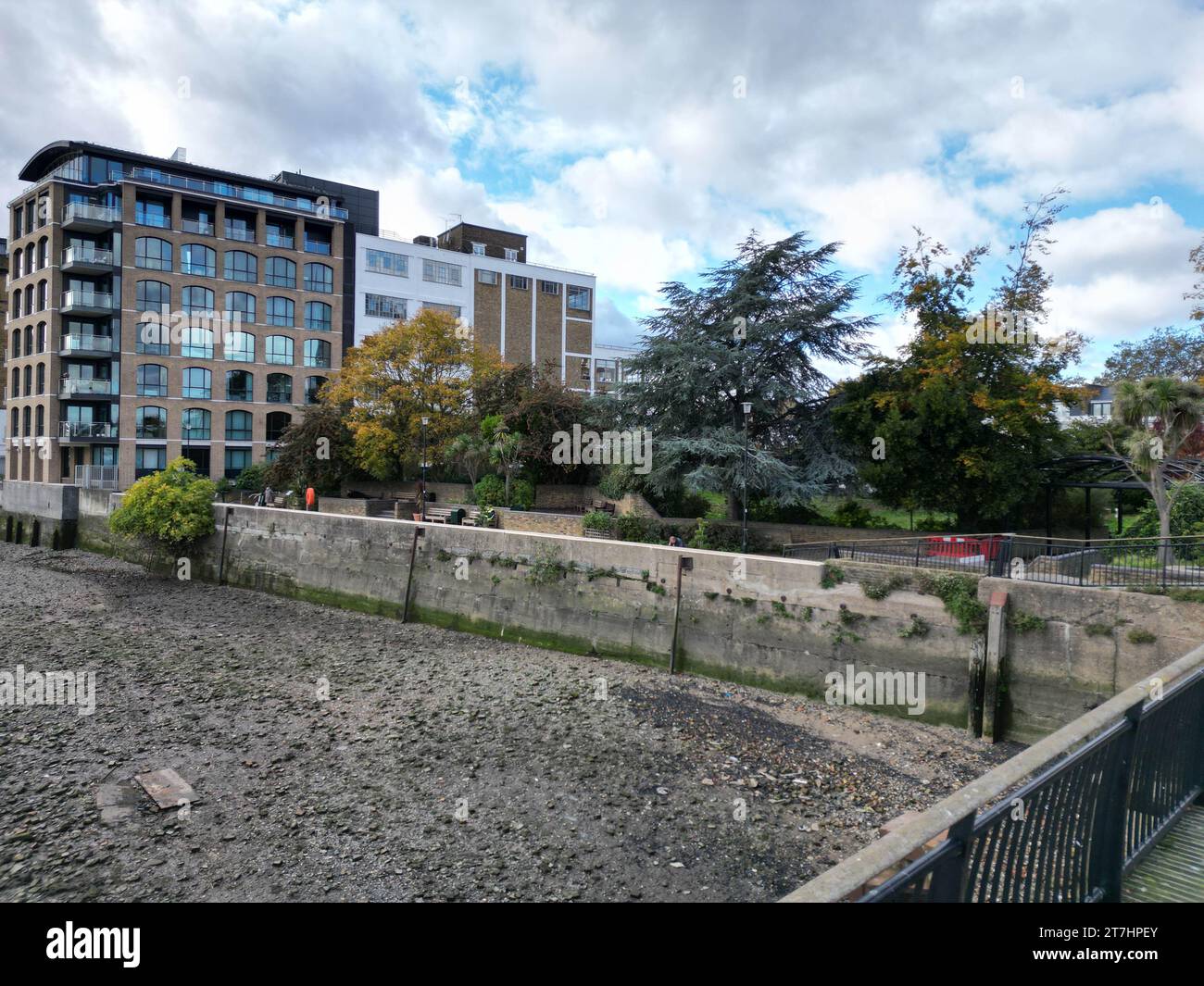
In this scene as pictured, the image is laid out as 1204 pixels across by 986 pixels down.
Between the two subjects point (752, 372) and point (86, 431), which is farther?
point (86, 431)

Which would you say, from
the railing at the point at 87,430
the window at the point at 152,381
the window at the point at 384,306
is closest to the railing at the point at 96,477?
the railing at the point at 87,430

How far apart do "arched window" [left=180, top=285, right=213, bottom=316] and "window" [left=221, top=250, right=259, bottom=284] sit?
1608 mm

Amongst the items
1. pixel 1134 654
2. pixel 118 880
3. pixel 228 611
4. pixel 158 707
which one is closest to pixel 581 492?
pixel 228 611

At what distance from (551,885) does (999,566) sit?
35.9 feet

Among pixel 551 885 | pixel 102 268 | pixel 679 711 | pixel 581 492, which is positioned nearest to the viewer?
pixel 551 885

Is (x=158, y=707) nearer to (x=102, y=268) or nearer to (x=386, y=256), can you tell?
(x=102, y=268)

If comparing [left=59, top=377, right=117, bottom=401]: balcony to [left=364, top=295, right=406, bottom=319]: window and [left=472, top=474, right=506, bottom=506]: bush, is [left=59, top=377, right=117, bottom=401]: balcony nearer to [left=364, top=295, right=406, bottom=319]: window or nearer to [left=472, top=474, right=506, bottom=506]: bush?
[left=364, top=295, right=406, bottom=319]: window

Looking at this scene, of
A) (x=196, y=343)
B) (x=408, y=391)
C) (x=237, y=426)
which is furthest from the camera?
(x=237, y=426)

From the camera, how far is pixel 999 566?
14695 mm

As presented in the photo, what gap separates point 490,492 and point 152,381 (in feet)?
90.2

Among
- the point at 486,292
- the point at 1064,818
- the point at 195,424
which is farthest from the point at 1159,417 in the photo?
the point at 195,424

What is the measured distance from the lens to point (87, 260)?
4212 centimetres

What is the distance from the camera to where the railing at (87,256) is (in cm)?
4203

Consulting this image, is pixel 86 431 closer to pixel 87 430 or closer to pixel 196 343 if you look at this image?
pixel 87 430
